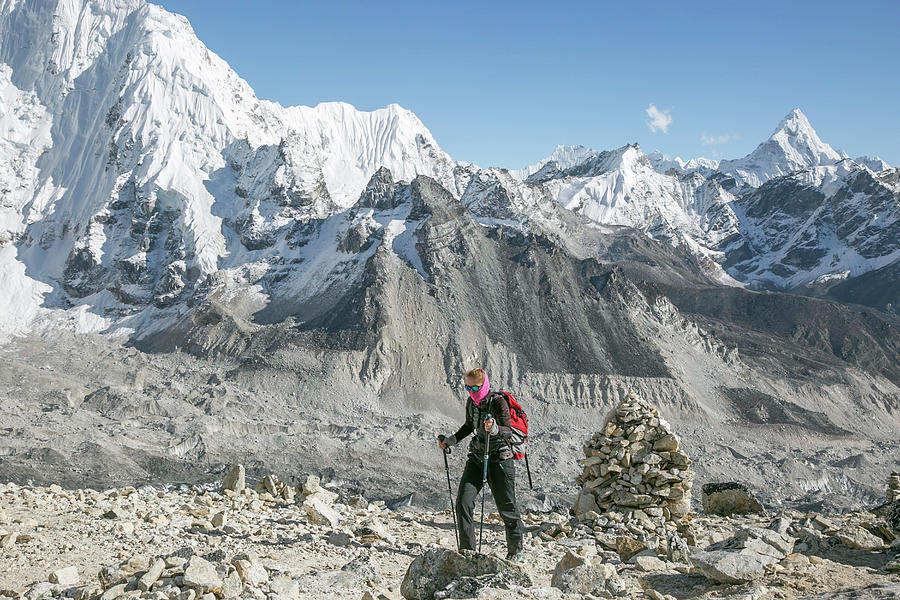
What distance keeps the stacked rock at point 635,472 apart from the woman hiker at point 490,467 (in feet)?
15.2

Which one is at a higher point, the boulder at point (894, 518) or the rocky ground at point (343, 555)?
the boulder at point (894, 518)

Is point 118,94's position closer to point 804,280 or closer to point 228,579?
point 228,579

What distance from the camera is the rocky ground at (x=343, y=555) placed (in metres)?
6.45

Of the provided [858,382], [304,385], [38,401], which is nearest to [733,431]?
[858,382]

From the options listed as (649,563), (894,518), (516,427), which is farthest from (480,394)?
(894,518)

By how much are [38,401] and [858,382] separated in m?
75.0

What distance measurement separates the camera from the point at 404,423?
52.5 meters

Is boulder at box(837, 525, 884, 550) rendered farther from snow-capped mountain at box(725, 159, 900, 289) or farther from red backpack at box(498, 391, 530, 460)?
snow-capped mountain at box(725, 159, 900, 289)

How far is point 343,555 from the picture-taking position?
28.9 ft

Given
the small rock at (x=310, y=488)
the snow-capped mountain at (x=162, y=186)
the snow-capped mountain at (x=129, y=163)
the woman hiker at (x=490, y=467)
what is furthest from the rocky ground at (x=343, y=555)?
the snow-capped mountain at (x=129, y=163)

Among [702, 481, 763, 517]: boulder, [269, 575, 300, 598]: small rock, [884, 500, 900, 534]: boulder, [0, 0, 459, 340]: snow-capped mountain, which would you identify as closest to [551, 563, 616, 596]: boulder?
[269, 575, 300, 598]: small rock

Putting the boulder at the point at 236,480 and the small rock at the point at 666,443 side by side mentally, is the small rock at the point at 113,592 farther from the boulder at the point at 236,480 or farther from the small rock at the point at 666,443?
the small rock at the point at 666,443

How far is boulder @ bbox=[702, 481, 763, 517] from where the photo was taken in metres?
14.7

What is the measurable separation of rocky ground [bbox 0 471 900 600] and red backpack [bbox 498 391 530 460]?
133 cm
